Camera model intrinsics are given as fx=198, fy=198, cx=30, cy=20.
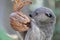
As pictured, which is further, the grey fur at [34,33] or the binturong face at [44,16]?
the binturong face at [44,16]

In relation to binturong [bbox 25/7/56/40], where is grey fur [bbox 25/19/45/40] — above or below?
below

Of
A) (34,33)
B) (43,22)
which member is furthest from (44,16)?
(34,33)

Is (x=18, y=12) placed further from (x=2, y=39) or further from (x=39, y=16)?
(x=2, y=39)

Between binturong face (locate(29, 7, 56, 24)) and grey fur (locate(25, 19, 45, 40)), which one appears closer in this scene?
grey fur (locate(25, 19, 45, 40))

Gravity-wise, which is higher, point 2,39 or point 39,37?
point 2,39

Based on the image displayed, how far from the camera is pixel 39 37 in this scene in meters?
0.67

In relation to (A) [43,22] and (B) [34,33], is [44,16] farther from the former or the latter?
(B) [34,33]

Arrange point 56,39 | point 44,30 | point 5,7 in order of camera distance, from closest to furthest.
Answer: point 44,30 < point 5,7 < point 56,39

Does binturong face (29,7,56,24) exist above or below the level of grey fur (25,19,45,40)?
above

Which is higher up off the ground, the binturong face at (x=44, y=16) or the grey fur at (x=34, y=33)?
the binturong face at (x=44, y=16)

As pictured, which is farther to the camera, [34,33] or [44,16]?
[44,16]

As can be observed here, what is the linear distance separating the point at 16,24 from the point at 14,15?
30 mm

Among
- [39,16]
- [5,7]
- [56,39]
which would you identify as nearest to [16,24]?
[39,16]

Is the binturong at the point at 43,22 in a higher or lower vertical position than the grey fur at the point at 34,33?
higher
